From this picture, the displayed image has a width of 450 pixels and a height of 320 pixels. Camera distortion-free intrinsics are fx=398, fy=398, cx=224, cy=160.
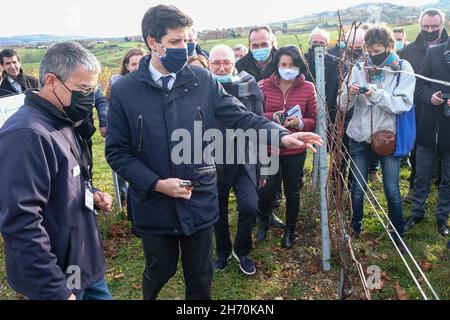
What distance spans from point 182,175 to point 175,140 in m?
0.24

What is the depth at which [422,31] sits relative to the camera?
5172 millimetres

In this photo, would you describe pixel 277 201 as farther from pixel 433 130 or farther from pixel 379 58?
pixel 379 58

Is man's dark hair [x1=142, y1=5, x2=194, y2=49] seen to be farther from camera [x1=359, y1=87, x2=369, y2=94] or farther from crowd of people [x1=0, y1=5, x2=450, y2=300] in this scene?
camera [x1=359, y1=87, x2=369, y2=94]

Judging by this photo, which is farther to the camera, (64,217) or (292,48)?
(292,48)

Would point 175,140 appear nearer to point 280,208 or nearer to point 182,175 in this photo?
point 182,175

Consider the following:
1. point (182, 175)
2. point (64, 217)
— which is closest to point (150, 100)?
point (182, 175)

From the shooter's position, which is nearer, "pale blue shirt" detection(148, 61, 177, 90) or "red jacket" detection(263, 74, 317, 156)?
"pale blue shirt" detection(148, 61, 177, 90)

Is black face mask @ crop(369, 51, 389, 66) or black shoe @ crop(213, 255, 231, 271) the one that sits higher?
black face mask @ crop(369, 51, 389, 66)

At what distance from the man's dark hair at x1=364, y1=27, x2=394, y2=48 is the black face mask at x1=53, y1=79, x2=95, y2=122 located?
277cm

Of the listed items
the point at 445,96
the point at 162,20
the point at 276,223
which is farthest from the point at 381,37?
the point at 276,223

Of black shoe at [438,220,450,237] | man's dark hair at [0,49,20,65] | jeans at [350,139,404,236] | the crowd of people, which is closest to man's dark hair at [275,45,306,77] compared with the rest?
the crowd of people

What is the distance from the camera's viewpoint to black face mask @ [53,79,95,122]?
212 centimetres

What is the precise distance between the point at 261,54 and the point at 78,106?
331 cm
